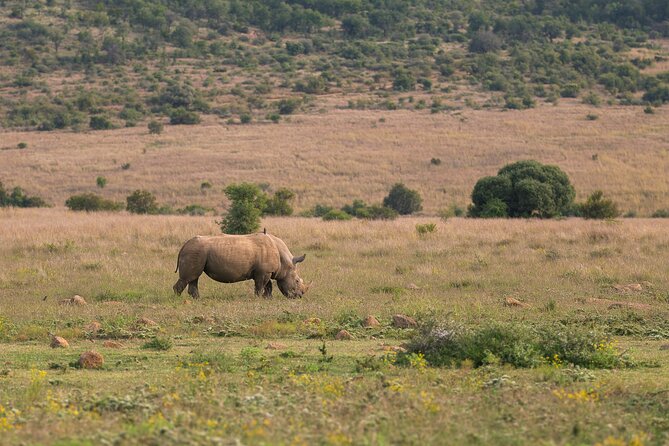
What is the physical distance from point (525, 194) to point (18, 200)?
72.2ft

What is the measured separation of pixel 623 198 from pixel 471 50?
48.6 metres

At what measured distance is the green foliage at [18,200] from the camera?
4375cm

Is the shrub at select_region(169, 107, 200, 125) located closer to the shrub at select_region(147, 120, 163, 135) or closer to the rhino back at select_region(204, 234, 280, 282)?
the shrub at select_region(147, 120, 163, 135)

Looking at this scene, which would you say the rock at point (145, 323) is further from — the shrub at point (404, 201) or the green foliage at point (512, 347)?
the shrub at point (404, 201)

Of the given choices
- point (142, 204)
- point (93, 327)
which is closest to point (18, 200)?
point (142, 204)

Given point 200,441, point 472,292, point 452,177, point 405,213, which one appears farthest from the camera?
point 452,177

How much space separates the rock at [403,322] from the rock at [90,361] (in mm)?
4822

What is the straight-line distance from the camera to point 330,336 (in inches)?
549

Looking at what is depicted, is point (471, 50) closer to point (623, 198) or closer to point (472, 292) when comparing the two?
point (623, 198)

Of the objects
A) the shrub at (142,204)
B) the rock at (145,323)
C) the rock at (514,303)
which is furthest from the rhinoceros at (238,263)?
the shrub at (142,204)

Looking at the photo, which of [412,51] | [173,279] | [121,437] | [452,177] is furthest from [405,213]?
[412,51]

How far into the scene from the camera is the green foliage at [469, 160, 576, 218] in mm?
38625

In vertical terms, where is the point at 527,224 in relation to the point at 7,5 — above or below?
below

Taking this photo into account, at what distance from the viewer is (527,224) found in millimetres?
29828
